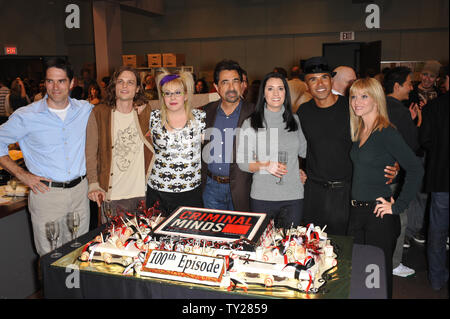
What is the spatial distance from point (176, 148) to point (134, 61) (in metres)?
8.28

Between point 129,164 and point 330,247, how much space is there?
1.57 metres

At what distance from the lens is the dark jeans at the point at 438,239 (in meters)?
2.89

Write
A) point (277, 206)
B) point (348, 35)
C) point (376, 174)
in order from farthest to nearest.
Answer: point (348, 35), point (277, 206), point (376, 174)

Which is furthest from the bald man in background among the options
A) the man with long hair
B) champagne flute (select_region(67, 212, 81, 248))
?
champagne flute (select_region(67, 212, 81, 248))

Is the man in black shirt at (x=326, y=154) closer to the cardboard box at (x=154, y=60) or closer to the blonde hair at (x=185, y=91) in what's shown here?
the blonde hair at (x=185, y=91)

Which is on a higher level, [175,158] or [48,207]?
[175,158]

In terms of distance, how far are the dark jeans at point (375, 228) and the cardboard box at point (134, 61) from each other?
895cm

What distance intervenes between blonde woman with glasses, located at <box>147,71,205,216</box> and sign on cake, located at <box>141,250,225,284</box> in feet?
2.76

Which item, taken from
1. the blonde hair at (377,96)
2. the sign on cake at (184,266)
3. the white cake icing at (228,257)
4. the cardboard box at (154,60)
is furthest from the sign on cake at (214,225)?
the cardboard box at (154,60)

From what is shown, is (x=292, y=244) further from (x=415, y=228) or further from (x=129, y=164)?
(x=415, y=228)

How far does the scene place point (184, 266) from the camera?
69.8 inches

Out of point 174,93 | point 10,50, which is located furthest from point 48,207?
point 10,50

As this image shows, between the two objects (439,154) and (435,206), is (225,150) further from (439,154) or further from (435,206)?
(435,206)

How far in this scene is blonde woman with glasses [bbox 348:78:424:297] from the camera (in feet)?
7.46
